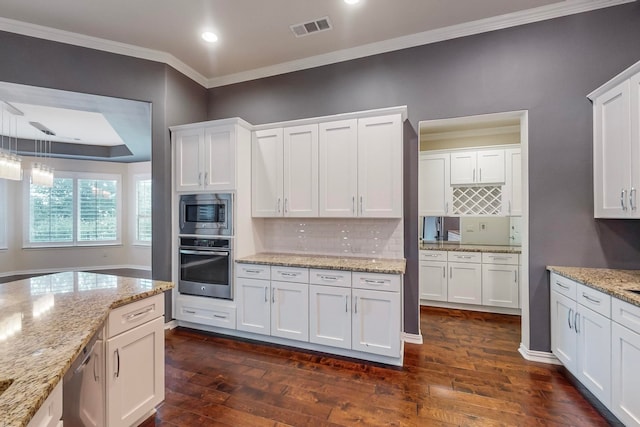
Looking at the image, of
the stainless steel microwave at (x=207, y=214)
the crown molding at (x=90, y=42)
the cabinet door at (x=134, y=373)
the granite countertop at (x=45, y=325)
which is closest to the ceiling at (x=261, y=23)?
the crown molding at (x=90, y=42)

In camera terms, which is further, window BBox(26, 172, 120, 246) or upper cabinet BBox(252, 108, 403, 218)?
window BBox(26, 172, 120, 246)

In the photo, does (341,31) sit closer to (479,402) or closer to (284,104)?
(284,104)

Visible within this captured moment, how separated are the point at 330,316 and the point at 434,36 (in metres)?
3.12

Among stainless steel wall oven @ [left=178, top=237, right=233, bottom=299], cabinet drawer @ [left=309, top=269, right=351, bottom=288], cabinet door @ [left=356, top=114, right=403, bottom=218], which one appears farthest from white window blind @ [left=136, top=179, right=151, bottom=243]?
cabinet door @ [left=356, top=114, right=403, bottom=218]

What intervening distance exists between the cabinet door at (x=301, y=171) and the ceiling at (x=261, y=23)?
39.9 inches

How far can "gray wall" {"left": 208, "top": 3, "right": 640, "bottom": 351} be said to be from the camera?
255 cm

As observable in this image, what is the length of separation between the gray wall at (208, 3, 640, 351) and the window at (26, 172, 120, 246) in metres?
7.45

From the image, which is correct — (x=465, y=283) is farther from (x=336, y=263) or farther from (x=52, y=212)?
(x=52, y=212)

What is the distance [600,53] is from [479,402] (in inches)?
126

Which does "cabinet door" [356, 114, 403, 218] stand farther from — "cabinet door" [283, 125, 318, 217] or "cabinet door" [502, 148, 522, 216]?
"cabinet door" [502, 148, 522, 216]

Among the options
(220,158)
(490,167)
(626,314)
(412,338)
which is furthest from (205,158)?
(490,167)

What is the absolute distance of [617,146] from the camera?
7.45 ft

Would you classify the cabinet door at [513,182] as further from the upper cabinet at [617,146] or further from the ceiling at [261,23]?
the ceiling at [261,23]

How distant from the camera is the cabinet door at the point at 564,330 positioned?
2.28m
